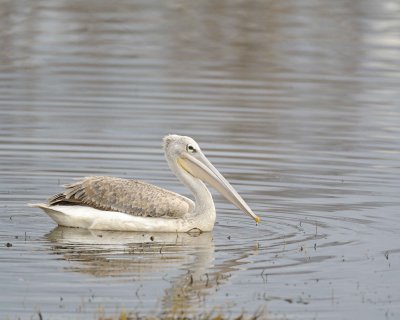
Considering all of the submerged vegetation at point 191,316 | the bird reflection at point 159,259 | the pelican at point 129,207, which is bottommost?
the submerged vegetation at point 191,316

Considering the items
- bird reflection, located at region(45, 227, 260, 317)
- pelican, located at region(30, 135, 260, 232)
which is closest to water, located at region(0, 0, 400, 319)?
bird reflection, located at region(45, 227, 260, 317)

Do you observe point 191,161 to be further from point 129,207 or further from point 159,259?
point 159,259

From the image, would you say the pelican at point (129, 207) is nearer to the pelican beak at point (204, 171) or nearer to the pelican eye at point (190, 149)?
the pelican beak at point (204, 171)

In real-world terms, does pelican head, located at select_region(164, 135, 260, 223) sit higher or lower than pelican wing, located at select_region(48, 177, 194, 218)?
higher

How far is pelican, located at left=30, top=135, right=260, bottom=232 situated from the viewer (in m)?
12.4

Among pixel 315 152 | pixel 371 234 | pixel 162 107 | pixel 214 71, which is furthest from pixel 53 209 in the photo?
pixel 214 71

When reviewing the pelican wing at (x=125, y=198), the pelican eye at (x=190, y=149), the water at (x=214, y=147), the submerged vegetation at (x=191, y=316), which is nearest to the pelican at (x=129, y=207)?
the pelican wing at (x=125, y=198)

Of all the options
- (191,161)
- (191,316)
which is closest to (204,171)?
(191,161)

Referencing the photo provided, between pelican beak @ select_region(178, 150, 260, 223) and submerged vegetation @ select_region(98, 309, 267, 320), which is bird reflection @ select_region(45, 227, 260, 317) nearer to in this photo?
submerged vegetation @ select_region(98, 309, 267, 320)

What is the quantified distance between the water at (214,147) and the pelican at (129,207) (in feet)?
0.45

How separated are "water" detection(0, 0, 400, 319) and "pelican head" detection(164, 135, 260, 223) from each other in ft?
1.33

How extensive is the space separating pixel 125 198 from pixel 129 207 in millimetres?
92

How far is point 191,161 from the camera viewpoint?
1298 cm

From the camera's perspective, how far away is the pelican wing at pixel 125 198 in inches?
493
